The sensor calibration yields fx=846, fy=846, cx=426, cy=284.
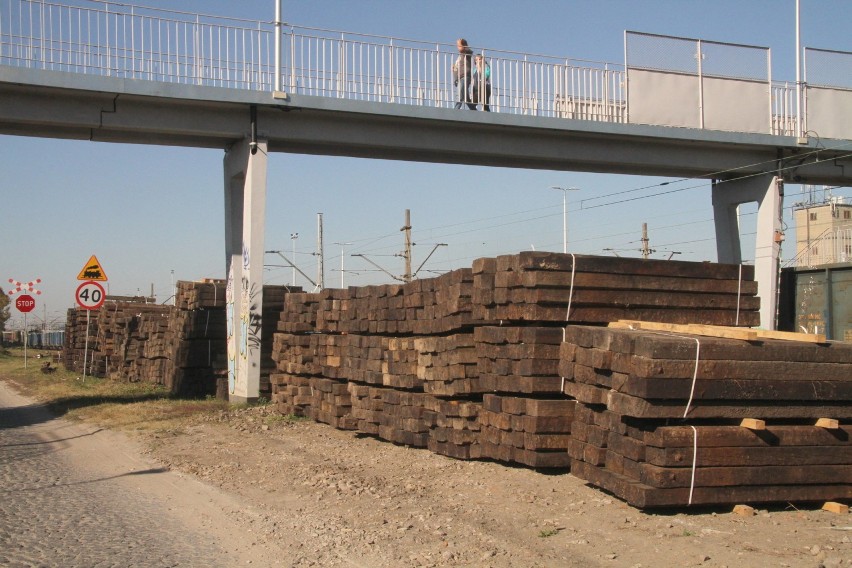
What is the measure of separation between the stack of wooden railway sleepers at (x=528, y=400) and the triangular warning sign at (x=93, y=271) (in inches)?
651

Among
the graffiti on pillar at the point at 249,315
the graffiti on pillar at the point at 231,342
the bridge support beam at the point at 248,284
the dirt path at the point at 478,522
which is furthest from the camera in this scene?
the graffiti on pillar at the point at 231,342

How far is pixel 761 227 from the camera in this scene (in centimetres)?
1989

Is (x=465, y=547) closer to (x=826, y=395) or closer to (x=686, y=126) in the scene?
(x=826, y=395)

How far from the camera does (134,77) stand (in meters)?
16.2

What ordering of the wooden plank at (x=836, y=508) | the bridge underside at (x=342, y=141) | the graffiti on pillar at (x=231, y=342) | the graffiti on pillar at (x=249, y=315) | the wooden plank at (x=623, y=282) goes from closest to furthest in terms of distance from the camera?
the wooden plank at (x=836, y=508) < the wooden plank at (x=623, y=282) < the bridge underside at (x=342, y=141) < the graffiti on pillar at (x=249, y=315) < the graffiti on pillar at (x=231, y=342)

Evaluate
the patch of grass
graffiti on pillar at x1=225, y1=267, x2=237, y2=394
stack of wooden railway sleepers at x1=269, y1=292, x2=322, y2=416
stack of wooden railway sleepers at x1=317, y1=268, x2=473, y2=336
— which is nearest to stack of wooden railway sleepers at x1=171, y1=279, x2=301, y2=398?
the patch of grass

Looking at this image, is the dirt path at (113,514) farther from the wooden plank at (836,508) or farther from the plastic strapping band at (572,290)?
the wooden plank at (836,508)

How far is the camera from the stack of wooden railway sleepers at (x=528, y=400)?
9195mm

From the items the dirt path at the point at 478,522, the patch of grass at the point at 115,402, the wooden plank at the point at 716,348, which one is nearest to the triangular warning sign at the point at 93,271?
the patch of grass at the point at 115,402

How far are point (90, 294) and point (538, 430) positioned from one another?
17.4 metres

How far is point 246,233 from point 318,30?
450 centimetres

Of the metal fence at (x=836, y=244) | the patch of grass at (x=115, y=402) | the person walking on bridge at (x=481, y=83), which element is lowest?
the patch of grass at (x=115, y=402)

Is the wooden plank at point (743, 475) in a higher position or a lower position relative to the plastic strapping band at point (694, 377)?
lower

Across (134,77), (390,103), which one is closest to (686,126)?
(390,103)
